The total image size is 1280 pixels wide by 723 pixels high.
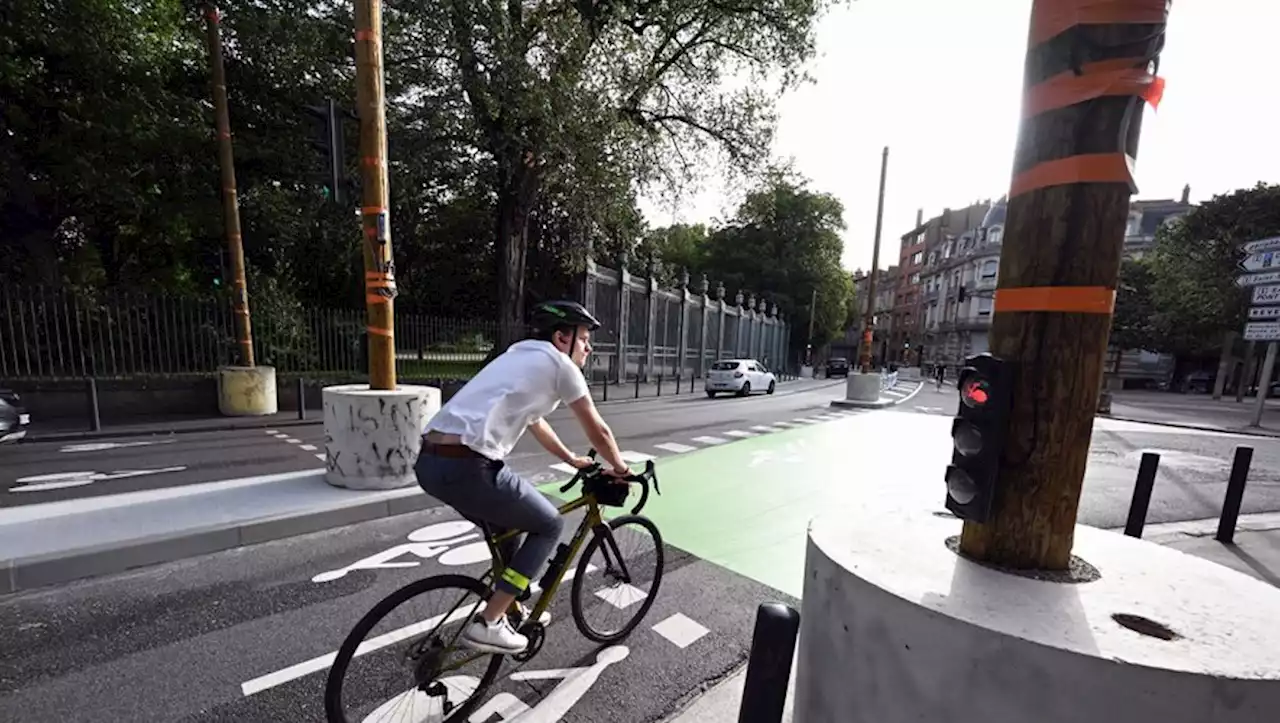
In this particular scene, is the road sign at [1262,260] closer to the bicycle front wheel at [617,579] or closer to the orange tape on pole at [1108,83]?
the orange tape on pole at [1108,83]

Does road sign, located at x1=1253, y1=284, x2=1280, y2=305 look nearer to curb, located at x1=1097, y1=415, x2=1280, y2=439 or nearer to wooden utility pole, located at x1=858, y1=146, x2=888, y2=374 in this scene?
curb, located at x1=1097, y1=415, x2=1280, y2=439

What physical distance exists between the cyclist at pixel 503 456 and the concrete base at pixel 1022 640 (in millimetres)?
1252

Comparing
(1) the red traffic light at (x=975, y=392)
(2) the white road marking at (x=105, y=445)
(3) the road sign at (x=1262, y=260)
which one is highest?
(3) the road sign at (x=1262, y=260)

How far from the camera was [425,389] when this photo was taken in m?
5.89

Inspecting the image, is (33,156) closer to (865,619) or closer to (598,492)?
(598,492)

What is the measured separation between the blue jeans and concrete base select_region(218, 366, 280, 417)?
35.6 ft

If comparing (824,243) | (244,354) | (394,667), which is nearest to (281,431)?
(244,354)

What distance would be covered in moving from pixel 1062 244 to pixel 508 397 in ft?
7.42

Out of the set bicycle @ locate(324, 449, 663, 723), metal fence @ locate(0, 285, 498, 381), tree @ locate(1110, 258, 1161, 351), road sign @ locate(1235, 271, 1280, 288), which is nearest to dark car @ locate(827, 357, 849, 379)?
tree @ locate(1110, 258, 1161, 351)

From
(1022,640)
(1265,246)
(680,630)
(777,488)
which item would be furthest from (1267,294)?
(1022,640)

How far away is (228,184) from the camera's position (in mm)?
10172

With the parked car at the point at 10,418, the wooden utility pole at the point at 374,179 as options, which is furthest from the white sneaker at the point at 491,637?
the parked car at the point at 10,418

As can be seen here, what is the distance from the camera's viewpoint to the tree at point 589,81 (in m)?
12.5

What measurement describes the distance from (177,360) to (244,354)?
6.44 ft
